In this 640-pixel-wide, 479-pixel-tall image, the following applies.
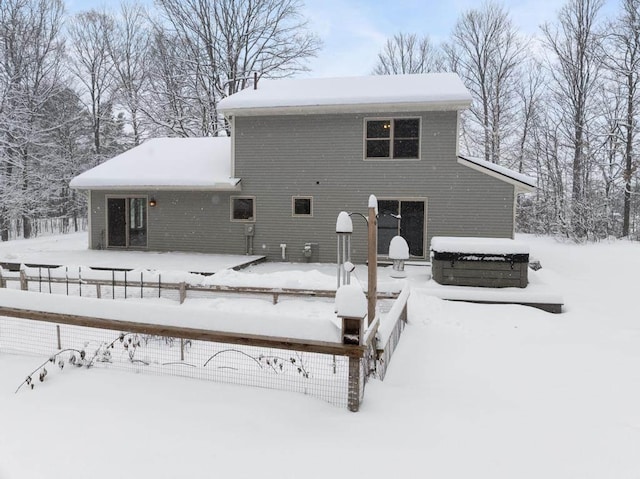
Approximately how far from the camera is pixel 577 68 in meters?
19.9

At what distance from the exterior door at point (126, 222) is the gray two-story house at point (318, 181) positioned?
0.03m

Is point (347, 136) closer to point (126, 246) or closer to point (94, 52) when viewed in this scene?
point (126, 246)

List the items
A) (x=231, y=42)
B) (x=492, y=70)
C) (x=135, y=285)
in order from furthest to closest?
(x=492, y=70)
(x=231, y=42)
(x=135, y=285)

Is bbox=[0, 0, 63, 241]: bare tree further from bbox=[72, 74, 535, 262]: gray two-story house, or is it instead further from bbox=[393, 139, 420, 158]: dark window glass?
bbox=[393, 139, 420, 158]: dark window glass

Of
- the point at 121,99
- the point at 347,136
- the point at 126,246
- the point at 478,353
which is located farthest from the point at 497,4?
the point at 478,353

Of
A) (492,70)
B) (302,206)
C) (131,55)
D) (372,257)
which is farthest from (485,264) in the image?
(131,55)

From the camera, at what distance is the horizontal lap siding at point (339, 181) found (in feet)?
36.9

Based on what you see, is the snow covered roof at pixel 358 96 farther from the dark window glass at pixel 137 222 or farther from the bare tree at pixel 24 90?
the bare tree at pixel 24 90

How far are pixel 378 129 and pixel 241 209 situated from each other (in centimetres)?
456

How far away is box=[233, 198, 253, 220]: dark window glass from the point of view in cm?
1258

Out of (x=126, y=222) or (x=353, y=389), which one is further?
(x=126, y=222)

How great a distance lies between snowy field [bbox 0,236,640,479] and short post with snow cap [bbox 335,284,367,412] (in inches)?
5.9

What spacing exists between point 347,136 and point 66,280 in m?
7.61

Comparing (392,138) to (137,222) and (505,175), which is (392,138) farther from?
(137,222)
